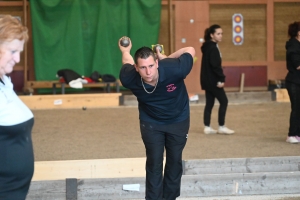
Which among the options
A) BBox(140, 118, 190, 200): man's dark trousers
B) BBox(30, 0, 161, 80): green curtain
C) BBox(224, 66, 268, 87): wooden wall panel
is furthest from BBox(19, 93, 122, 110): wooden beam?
BBox(140, 118, 190, 200): man's dark trousers

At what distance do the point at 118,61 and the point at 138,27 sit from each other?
0.76m

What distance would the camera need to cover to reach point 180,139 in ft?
14.5

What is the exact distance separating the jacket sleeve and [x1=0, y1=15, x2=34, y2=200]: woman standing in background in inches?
196

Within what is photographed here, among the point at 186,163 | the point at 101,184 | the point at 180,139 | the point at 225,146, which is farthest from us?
the point at 225,146

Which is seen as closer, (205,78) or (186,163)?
(186,163)

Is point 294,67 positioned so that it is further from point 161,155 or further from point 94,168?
point 161,155

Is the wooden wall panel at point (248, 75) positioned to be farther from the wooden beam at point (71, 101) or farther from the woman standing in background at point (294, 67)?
the woman standing in background at point (294, 67)

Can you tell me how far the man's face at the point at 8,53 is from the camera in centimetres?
240

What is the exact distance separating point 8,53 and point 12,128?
0.98 feet

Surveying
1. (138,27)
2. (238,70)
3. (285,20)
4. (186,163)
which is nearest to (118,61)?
(138,27)

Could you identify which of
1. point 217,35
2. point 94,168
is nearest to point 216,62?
point 217,35

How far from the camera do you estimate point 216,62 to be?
732 centimetres

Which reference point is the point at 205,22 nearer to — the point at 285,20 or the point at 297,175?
the point at 285,20

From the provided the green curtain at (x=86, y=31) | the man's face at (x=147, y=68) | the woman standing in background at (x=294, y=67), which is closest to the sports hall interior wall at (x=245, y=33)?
the green curtain at (x=86, y=31)
